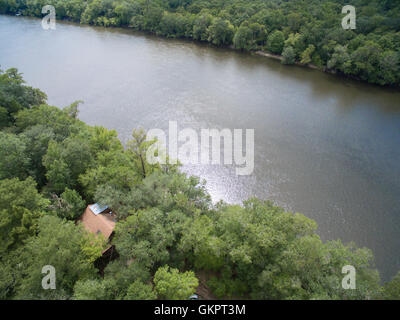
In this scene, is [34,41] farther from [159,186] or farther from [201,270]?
[201,270]

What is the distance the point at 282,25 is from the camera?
44.9 meters

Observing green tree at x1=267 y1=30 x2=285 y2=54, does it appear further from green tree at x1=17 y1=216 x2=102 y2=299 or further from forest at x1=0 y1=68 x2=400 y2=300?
green tree at x1=17 y1=216 x2=102 y2=299

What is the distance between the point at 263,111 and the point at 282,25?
25.8 metres

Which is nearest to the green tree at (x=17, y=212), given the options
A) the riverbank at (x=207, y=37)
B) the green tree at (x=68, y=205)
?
the green tree at (x=68, y=205)

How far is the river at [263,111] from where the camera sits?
63.8 feet

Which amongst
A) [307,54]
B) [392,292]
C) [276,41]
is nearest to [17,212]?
[392,292]

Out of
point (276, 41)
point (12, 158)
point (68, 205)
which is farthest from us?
point (276, 41)

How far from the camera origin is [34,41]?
156 ft

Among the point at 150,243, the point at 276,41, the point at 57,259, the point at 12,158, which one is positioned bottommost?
the point at 150,243

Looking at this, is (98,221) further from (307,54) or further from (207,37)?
(207,37)

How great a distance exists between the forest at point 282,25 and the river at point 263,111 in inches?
102

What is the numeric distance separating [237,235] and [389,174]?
1810cm
